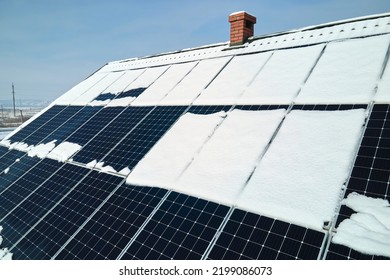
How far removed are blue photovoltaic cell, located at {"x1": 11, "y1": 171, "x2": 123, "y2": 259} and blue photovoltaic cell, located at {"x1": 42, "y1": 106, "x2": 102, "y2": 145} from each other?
184 inches

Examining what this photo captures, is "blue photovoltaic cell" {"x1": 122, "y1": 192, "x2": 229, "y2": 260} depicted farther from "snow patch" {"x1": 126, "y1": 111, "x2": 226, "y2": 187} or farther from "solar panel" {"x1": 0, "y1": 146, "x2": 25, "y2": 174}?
"solar panel" {"x1": 0, "y1": 146, "x2": 25, "y2": 174}

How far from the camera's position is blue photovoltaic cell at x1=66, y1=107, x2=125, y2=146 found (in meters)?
11.1

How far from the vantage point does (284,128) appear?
677 centimetres

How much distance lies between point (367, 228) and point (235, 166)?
9.88 feet

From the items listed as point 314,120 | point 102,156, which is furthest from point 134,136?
point 314,120

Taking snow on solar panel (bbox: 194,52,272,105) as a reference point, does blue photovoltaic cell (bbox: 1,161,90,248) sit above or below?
below

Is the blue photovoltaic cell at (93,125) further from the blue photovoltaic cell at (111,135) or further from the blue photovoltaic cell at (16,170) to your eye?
the blue photovoltaic cell at (16,170)

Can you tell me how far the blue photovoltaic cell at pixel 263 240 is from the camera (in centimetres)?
445

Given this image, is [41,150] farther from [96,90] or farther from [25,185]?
[96,90]

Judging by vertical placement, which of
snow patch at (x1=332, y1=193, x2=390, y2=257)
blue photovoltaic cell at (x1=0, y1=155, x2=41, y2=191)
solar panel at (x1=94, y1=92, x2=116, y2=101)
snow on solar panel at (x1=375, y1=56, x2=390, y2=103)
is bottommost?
blue photovoltaic cell at (x1=0, y1=155, x2=41, y2=191)

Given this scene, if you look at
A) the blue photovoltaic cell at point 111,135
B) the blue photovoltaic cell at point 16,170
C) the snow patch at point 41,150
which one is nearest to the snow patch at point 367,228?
the blue photovoltaic cell at point 111,135

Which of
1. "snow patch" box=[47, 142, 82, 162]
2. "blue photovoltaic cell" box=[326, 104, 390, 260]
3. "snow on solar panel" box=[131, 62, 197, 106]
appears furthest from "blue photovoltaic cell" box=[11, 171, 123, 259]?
"blue photovoltaic cell" box=[326, 104, 390, 260]

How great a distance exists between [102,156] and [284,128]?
651cm

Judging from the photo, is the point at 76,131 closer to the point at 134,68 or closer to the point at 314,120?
the point at 134,68
